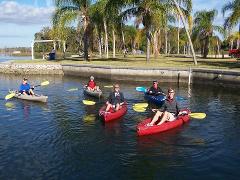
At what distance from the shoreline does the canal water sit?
9070mm

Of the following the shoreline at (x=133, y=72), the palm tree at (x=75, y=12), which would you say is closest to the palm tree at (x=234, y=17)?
the shoreline at (x=133, y=72)

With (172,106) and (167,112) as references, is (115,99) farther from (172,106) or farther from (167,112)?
(167,112)

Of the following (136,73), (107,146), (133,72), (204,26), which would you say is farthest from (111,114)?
(204,26)

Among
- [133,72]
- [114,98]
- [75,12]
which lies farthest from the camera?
[75,12]

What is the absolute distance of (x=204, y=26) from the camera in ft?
181

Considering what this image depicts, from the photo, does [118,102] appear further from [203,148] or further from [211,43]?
[211,43]

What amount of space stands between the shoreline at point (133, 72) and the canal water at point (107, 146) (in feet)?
29.8

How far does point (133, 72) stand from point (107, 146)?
2321 centimetres

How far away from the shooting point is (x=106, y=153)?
1428 cm

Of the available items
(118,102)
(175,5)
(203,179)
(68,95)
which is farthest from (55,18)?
(203,179)

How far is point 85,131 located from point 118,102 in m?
3.63

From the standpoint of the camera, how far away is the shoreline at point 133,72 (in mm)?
32938

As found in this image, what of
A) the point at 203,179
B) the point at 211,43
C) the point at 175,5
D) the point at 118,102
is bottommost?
the point at 203,179

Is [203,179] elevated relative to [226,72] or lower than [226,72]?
lower
